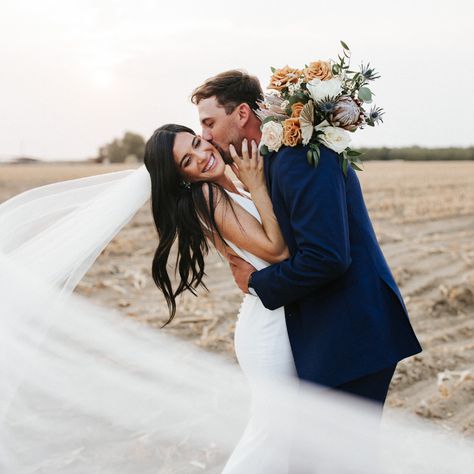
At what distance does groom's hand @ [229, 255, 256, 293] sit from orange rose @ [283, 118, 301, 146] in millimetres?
594

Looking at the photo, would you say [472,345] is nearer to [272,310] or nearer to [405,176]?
[272,310]

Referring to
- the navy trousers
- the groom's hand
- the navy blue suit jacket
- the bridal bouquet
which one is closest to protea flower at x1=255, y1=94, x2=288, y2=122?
the bridal bouquet

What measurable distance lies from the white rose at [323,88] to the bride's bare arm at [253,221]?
0.35m

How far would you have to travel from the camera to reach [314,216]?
2541mm

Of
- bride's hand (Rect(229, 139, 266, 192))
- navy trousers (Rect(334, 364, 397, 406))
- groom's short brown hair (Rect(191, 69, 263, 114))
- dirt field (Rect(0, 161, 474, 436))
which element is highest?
groom's short brown hair (Rect(191, 69, 263, 114))

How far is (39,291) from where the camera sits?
3.63m

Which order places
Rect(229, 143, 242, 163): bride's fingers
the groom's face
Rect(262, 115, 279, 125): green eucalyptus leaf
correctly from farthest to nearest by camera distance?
the groom's face, Rect(229, 143, 242, 163): bride's fingers, Rect(262, 115, 279, 125): green eucalyptus leaf

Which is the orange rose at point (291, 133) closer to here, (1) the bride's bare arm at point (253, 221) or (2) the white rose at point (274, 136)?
(2) the white rose at point (274, 136)

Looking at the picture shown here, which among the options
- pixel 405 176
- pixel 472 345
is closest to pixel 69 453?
pixel 472 345

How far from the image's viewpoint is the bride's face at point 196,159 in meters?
2.97

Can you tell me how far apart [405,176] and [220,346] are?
1811 centimetres

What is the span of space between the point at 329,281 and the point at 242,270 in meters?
0.46

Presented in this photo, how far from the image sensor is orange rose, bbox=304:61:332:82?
2.75 meters

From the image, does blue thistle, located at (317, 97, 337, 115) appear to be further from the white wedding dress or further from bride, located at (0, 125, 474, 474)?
the white wedding dress
